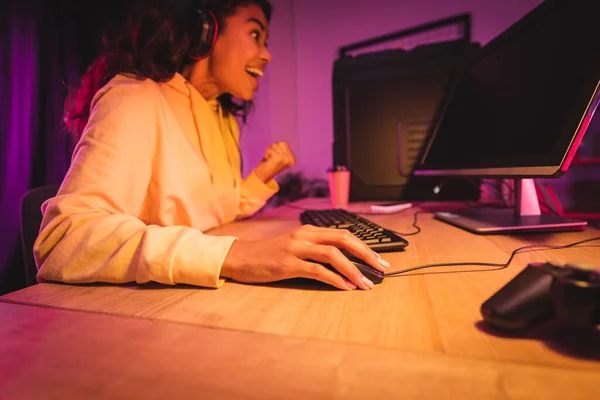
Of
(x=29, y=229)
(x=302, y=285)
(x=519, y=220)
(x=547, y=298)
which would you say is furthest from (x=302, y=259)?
(x=29, y=229)

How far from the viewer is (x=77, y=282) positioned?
0.51 m

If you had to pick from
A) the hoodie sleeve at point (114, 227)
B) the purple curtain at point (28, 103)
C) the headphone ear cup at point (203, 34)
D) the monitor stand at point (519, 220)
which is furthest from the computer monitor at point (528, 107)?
the purple curtain at point (28, 103)

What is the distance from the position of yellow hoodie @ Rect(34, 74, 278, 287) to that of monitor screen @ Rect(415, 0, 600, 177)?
0.60m

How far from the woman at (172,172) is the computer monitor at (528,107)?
1.39ft

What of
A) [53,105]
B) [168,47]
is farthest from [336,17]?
[53,105]

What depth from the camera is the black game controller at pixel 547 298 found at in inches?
10.8

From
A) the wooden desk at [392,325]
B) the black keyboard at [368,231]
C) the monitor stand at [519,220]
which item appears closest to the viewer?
the wooden desk at [392,325]

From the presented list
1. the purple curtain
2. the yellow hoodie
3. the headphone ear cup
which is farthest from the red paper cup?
the purple curtain

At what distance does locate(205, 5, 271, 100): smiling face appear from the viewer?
1112 mm

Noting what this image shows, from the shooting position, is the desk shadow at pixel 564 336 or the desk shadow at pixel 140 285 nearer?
the desk shadow at pixel 564 336

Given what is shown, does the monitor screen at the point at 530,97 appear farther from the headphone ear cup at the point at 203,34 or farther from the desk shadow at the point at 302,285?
the headphone ear cup at the point at 203,34

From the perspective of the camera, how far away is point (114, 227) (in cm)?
55

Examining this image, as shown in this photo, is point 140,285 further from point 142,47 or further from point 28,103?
point 28,103

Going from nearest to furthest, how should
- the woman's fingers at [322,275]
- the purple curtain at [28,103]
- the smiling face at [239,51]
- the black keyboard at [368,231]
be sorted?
1. the woman's fingers at [322,275]
2. the black keyboard at [368,231]
3. the smiling face at [239,51]
4. the purple curtain at [28,103]
